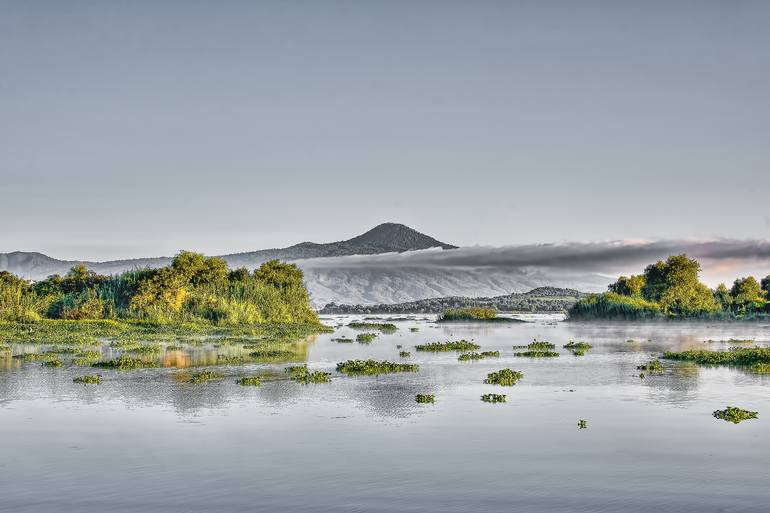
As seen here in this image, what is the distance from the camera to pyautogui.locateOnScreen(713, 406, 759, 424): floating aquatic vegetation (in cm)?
1800

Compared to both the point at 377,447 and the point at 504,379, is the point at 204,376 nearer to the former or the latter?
the point at 504,379

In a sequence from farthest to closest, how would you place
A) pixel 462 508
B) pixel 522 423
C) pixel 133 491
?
pixel 522 423, pixel 133 491, pixel 462 508

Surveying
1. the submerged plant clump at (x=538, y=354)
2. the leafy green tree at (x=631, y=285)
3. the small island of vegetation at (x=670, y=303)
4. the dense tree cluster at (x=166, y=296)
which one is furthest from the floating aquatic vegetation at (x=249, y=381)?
the leafy green tree at (x=631, y=285)

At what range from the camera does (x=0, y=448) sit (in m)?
14.7

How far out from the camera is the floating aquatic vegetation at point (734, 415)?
18.0 metres

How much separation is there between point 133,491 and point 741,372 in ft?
80.6

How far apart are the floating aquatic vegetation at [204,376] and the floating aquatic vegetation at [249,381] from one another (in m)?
1.25

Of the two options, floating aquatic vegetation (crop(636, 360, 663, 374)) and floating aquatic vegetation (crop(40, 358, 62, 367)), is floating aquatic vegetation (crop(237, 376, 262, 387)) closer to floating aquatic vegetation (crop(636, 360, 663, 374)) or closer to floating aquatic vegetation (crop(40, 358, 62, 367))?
floating aquatic vegetation (crop(40, 358, 62, 367))

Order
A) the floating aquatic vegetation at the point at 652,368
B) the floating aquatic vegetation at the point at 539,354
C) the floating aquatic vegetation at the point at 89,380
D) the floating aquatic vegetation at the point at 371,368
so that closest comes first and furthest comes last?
the floating aquatic vegetation at the point at 89,380 < the floating aquatic vegetation at the point at 371,368 < the floating aquatic vegetation at the point at 652,368 < the floating aquatic vegetation at the point at 539,354

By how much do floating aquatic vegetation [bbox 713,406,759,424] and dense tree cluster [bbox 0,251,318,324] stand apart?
5109 centimetres

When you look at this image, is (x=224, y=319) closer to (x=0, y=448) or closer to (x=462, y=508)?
(x=0, y=448)

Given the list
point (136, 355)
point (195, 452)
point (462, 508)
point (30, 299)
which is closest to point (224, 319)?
point (30, 299)

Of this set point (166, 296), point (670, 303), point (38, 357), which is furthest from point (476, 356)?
point (670, 303)

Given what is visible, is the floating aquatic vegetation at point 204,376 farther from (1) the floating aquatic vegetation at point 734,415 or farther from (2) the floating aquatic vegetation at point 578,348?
(2) the floating aquatic vegetation at point 578,348
